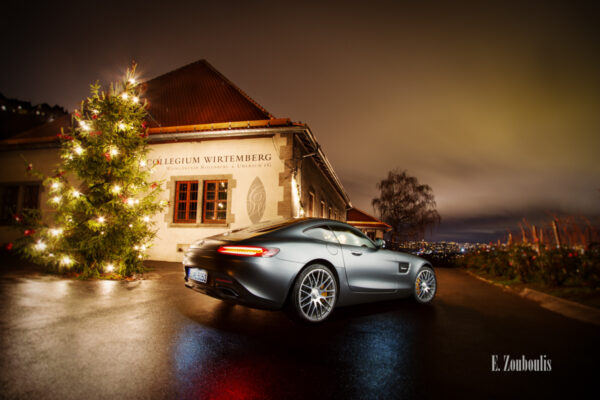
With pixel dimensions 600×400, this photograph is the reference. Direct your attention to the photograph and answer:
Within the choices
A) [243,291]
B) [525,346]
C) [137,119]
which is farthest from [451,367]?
[137,119]

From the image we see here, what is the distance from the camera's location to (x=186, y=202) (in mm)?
11086

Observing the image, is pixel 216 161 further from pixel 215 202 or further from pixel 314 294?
pixel 314 294

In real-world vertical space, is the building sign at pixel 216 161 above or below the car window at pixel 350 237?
→ above

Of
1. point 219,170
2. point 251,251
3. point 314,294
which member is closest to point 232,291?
point 251,251

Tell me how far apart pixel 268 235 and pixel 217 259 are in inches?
25.1

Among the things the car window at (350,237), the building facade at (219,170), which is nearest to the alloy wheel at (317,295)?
the car window at (350,237)

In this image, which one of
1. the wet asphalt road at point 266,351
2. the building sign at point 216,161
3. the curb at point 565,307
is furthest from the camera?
the building sign at point 216,161

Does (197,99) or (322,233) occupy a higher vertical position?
(197,99)

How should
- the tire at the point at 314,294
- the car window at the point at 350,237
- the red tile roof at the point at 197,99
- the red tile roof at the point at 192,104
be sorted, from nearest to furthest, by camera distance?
the tire at the point at 314,294, the car window at the point at 350,237, the red tile roof at the point at 192,104, the red tile roof at the point at 197,99

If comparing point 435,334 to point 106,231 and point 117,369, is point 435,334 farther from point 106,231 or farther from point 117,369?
point 106,231

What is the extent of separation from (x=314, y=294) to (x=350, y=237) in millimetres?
1187

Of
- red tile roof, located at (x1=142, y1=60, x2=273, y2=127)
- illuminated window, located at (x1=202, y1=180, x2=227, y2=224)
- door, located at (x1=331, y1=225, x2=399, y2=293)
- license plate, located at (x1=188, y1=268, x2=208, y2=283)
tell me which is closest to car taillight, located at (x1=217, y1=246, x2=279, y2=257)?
license plate, located at (x1=188, y1=268, x2=208, y2=283)

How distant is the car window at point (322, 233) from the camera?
388cm

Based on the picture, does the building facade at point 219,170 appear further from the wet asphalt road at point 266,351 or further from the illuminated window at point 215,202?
the wet asphalt road at point 266,351
